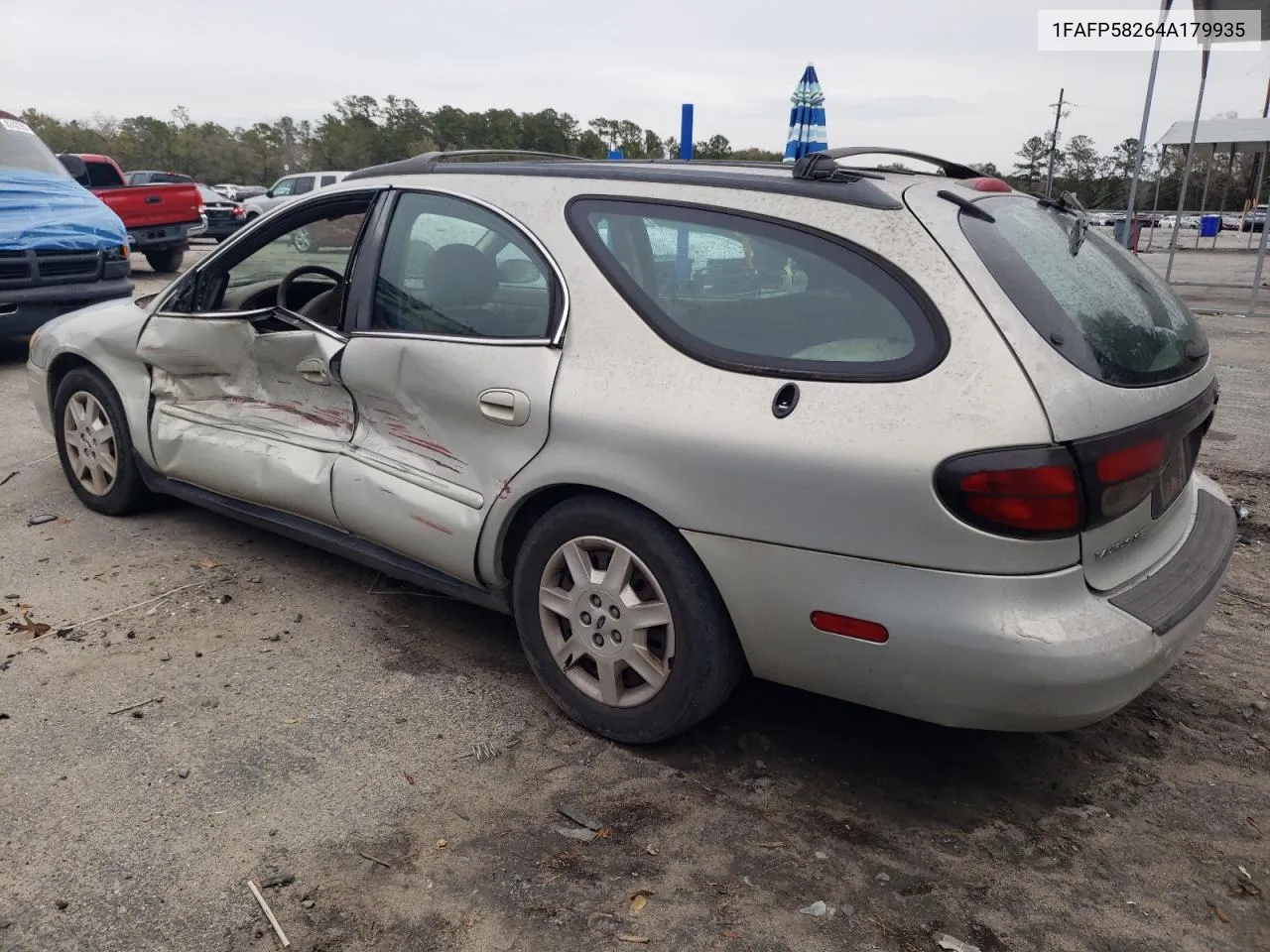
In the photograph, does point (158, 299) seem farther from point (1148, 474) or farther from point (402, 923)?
point (1148, 474)

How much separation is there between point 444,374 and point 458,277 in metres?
0.35

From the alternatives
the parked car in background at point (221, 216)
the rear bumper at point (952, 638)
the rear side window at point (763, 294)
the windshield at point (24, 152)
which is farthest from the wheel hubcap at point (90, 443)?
the parked car in background at point (221, 216)

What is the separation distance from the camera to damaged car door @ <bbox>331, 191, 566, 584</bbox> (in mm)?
2924

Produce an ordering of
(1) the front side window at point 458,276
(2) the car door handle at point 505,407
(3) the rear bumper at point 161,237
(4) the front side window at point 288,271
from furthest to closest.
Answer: (3) the rear bumper at point 161,237, (4) the front side window at point 288,271, (1) the front side window at point 458,276, (2) the car door handle at point 505,407

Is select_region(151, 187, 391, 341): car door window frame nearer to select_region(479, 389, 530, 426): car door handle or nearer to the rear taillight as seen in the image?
select_region(479, 389, 530, 426): car door handle

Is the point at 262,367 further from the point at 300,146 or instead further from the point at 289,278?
the point at 300,146

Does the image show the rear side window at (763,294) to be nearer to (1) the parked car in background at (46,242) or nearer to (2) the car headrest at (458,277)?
(2) the car headrest at (458,277)

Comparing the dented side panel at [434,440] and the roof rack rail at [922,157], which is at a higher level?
the roof rack rail at [922,157]

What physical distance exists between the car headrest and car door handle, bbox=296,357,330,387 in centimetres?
52

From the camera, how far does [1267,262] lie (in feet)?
83.1

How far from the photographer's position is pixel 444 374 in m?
3.07

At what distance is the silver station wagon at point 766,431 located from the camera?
7.25 feet

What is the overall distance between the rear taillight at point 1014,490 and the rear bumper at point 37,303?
26.7 feet

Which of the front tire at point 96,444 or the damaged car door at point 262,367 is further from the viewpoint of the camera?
the front tire at point 96,444
